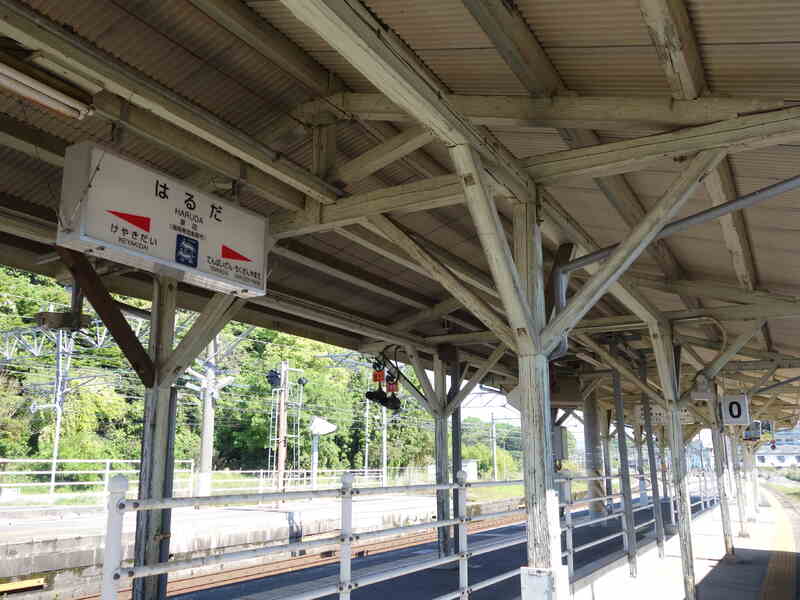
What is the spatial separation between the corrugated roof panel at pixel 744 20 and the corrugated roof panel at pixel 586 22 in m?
0.26

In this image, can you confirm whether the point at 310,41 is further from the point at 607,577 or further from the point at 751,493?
the point at 751,493

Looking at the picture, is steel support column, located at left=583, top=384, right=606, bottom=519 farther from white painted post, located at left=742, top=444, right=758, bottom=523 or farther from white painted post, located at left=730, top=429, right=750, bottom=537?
white painted post, located at left=742, top=444, right=758, bottom=523

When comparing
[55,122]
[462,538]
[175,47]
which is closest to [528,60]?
[175,47]

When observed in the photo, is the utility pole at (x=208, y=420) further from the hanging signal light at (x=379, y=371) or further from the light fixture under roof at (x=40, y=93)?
the light fixture under roof at (x=40, y=93)

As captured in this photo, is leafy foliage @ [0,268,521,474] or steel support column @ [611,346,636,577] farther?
leafy foliage @ [0,268,521,474]

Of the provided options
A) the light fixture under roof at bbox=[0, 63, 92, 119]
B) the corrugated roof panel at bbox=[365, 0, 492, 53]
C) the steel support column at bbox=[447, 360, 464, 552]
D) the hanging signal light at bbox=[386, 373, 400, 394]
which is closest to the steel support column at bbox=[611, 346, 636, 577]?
the steel support column at bbox=[447, 360, 464, 552]

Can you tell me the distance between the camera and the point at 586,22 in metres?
3.38

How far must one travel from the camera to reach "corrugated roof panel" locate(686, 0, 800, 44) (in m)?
3.01

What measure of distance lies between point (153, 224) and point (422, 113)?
173 cm

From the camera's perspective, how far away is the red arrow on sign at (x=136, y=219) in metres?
3.82

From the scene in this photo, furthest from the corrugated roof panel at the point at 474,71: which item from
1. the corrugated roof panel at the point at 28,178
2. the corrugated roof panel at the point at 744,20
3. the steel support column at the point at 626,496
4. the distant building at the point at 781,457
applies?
the distant building at the point at 781,457

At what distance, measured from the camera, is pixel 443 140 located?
3.83 metres

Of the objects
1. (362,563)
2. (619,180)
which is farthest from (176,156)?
(362,563)

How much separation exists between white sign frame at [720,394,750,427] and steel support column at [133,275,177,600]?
352 inches
